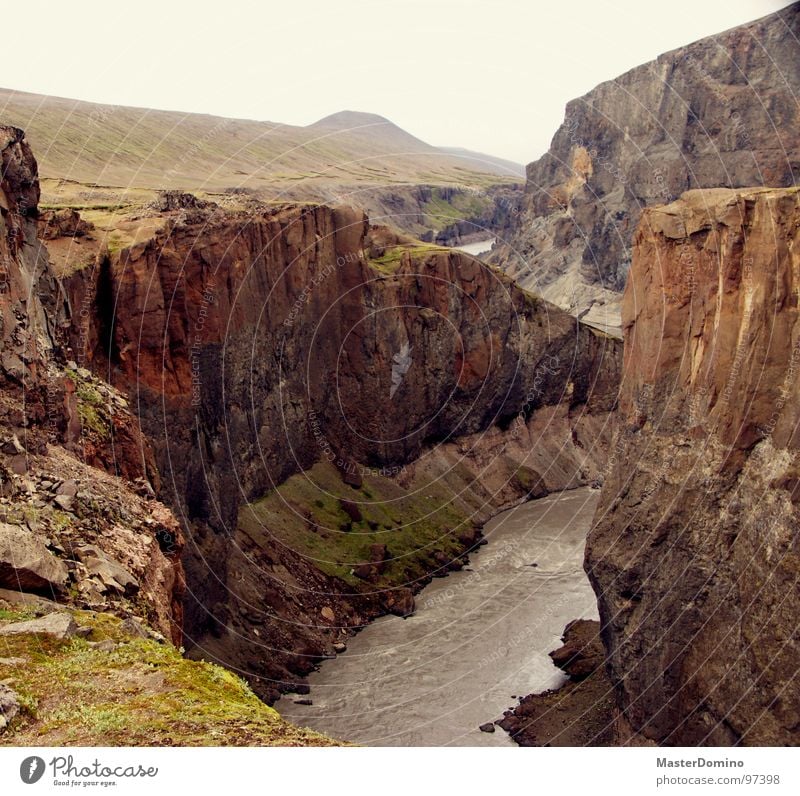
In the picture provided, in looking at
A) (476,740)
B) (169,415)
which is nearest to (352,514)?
(169,415)

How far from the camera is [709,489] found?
59.2 meters

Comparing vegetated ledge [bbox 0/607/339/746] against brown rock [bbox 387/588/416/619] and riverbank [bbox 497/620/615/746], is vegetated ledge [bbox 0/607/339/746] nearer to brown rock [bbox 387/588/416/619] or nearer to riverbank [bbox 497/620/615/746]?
riverbank [bbox 497/620/615/746]

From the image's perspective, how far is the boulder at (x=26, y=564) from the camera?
29.4m

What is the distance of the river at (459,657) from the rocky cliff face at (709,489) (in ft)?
36.9

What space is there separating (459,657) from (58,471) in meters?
52.0

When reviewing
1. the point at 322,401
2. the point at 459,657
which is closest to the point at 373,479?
the point at 322,401

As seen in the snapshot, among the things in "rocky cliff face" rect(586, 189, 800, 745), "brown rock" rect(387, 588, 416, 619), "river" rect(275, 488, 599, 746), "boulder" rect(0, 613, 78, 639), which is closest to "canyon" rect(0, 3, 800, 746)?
"boulder" rect(0, 613, 78, 639)

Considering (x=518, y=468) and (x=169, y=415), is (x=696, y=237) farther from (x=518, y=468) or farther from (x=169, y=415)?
(x=518, y=468)

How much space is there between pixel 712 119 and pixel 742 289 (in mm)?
145610

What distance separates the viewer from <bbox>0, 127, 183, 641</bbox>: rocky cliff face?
31344mm

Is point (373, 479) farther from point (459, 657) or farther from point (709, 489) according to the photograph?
point (709, 489)

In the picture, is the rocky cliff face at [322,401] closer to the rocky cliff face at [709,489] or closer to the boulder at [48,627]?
the rocky cliff face at [709,489]

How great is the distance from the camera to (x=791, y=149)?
176250 mm

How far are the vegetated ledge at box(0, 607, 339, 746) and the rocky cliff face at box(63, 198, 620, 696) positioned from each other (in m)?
34.4
